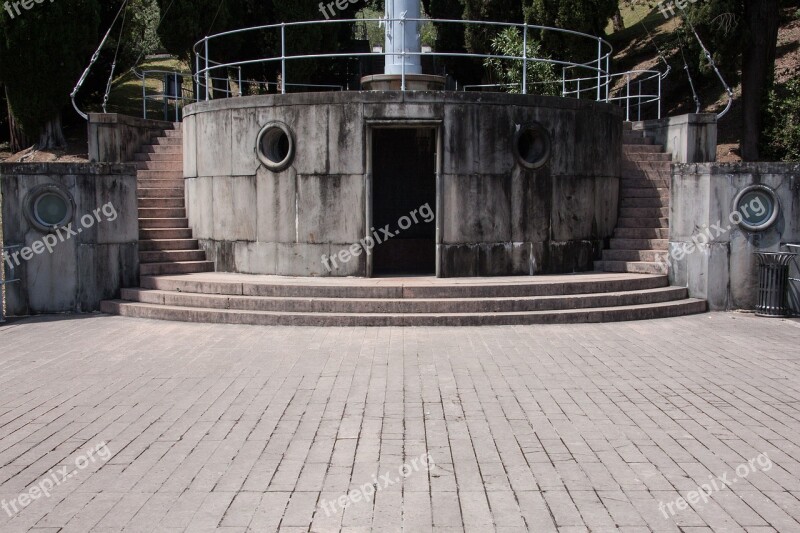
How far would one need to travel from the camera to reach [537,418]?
22.1 ft

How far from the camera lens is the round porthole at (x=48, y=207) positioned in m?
12.0

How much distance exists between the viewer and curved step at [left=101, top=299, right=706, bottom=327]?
436 inches

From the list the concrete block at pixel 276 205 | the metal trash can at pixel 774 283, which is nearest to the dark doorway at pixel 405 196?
the concrete block at pixel 276 205

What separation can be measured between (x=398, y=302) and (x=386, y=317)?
35cm

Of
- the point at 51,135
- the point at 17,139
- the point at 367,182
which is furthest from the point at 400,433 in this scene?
the point at 17,139

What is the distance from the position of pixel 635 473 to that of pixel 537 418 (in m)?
1.38

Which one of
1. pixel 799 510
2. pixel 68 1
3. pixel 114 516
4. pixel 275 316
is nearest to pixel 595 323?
pixel 275 316

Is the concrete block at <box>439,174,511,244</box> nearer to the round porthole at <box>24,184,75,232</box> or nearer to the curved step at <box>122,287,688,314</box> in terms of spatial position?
the curved step at <box>122,287,688,314</box>

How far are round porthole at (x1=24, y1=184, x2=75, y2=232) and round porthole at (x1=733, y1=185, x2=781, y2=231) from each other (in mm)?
10584

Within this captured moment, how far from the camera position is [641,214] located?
1488 centimetres

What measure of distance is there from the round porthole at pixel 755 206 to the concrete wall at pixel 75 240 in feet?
32.1

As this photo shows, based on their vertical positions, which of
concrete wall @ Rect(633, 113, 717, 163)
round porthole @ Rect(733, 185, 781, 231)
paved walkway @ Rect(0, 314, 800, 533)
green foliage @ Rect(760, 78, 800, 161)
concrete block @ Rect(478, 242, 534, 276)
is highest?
green foliage @ Rect(760, 78, 800, 161)

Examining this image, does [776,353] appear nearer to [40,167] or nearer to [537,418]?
[537,418]

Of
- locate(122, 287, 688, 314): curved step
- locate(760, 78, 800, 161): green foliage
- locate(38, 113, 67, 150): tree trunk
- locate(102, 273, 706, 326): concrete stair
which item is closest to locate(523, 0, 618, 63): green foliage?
locate(760, 78, 800, 161): green foliage
